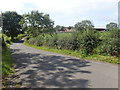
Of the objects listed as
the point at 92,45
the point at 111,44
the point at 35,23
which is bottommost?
the point at 92,45

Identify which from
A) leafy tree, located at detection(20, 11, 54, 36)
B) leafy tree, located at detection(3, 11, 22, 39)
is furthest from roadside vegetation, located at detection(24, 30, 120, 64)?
leafy tree, located at detection(3, 11, 22, 39)

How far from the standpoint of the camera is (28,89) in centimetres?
462

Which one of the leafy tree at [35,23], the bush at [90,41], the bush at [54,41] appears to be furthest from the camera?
the leafy tree at [35,23]

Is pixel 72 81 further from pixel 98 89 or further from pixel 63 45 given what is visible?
pixel 63 45

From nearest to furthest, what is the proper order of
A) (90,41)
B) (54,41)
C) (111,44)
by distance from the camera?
(111,44) → (90,41) → (54,41)

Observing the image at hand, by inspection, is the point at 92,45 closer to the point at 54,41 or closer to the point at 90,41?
the point at 90,41

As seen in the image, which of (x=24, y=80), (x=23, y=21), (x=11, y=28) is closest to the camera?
(x=24, y=80)

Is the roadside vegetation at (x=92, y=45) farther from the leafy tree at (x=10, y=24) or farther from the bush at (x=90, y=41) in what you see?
the leafy tree at (x=10, y=24)

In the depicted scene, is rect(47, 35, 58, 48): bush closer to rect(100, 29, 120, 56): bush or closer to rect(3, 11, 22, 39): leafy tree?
rect(100, 29, 120, 56): bush

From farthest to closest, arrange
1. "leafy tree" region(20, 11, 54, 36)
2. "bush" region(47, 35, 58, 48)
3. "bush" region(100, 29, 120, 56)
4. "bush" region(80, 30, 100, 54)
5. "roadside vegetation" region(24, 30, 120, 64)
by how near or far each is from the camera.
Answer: "leafy tree" region(20, 11, 54, 36) < "bush" region(47, 35, 58, 48) < "bush" region(80, 30, 100, 54) < "roadside vegetation" region(24, 30, 120, 64) < "bush" region(100, 29, 120, 56)

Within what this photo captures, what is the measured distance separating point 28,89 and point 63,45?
36.7ft

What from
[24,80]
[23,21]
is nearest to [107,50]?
[24,80]

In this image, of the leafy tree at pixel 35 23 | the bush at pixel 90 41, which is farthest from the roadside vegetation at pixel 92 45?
the leafy tree at pixel 35 23

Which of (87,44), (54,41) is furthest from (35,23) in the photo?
(87,44)
